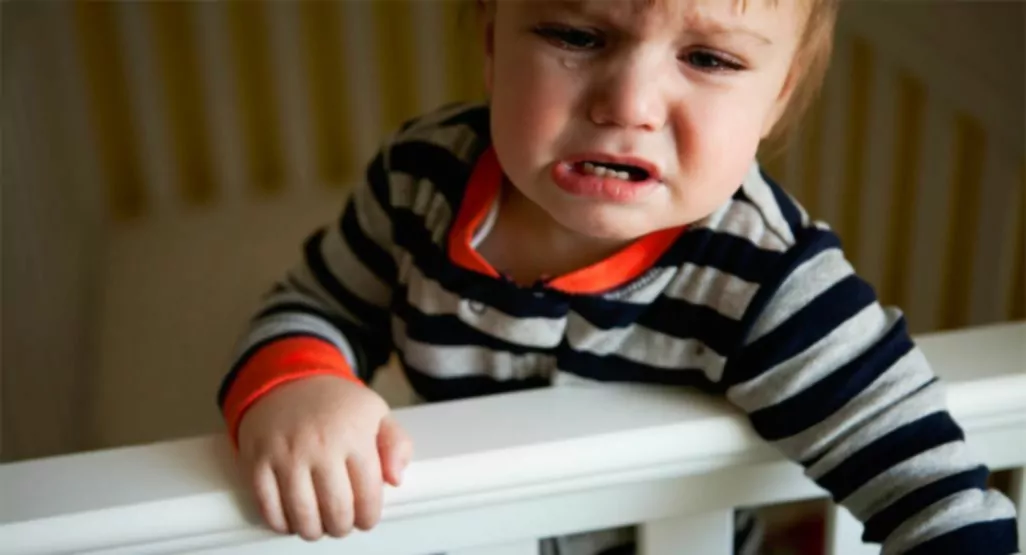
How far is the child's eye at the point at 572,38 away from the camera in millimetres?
526

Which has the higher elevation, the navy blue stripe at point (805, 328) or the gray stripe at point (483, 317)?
the navy blue stripe at point (805, 328)

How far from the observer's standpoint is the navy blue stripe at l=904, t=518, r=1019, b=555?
527 mm

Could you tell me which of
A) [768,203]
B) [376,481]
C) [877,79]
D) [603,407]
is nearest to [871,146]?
[877,79]

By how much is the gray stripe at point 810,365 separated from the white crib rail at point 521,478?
3cm

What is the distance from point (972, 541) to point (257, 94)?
1.12 m

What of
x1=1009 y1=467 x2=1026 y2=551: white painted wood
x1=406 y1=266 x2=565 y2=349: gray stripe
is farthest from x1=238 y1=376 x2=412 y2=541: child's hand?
x1=1009 y1=467 x2=1026 y2=551: white painted wood

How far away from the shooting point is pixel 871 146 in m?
1.10

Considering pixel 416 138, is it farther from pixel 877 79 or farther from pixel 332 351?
pixel 877 79

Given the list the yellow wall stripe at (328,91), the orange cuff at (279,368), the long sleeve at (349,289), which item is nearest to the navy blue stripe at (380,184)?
the long sleeve at (349,289)

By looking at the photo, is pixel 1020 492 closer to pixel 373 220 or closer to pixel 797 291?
pixel 797 291

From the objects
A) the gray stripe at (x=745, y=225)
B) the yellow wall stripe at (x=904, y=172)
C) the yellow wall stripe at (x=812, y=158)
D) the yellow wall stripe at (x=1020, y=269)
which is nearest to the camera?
the gray stripe at (x=745, y=225)

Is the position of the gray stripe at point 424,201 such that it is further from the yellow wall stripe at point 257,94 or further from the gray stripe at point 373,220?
the yellow wall stripe at point 257,94

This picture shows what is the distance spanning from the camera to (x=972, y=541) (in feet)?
1.73

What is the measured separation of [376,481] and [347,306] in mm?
249
